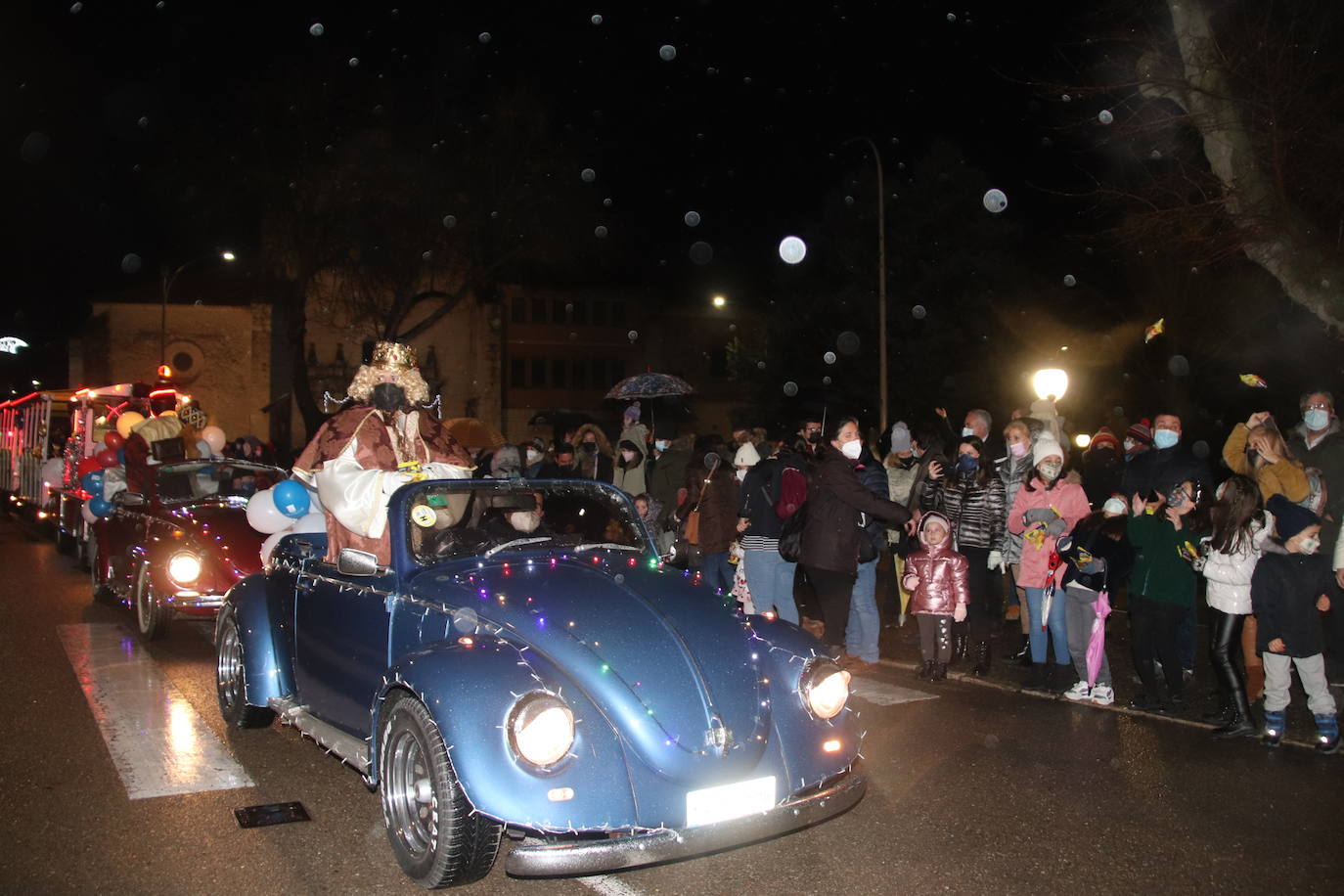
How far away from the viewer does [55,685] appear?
8070 millimetres

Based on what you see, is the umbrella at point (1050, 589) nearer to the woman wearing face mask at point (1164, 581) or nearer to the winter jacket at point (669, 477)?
the woman wearing face mask at point (1164, 581)

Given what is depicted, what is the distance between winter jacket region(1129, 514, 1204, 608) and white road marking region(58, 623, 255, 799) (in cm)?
568

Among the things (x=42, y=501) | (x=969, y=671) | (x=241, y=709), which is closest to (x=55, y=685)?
(x=241, y=709)

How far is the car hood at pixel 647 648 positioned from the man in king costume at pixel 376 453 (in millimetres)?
1107

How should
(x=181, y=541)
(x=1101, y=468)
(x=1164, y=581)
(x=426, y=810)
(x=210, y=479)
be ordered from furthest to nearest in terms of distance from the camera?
(x=210, y=479) → (x=1101, y=468) → (x=181, y=541) → (x=1164, y=581) → (x=426, y=810)

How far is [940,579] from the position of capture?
8289 mm

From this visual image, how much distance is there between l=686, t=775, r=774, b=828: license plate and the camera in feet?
13.5

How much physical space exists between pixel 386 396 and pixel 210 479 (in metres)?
5.59

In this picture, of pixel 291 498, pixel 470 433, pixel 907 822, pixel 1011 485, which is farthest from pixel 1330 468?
pixel 470 433

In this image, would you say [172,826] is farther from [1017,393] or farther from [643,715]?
[1017,393]

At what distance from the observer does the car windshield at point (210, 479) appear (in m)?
10.6

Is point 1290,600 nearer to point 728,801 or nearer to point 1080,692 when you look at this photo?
point 1080,692

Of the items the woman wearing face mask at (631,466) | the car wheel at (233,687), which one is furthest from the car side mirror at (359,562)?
the woman wearing face mask at (631,466)

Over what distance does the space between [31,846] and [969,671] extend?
21.2 ft
